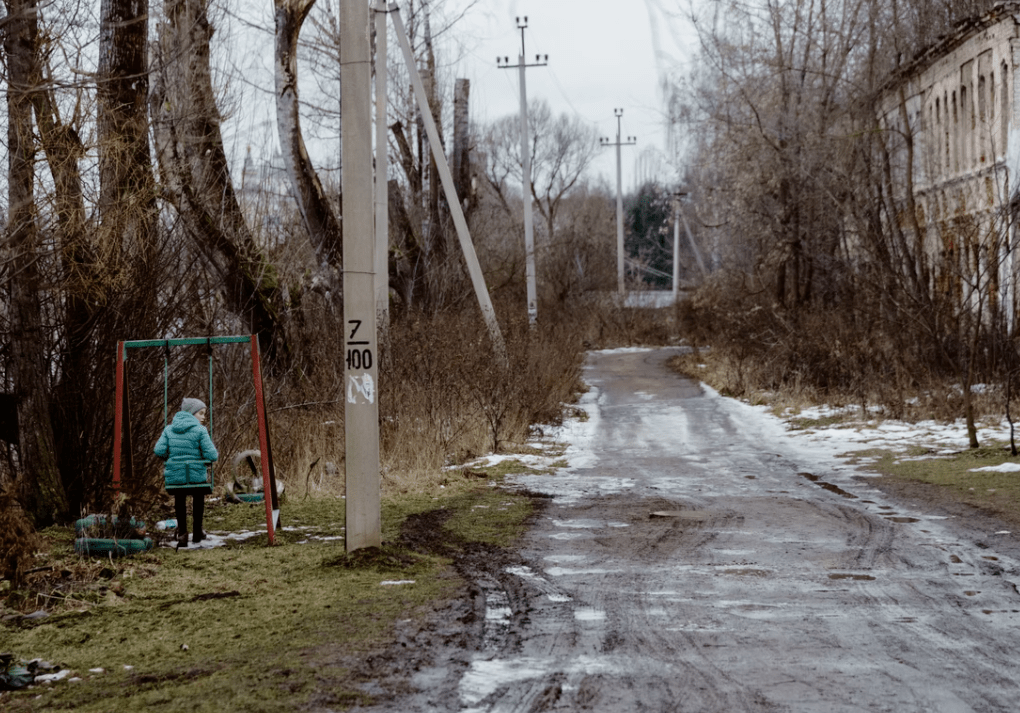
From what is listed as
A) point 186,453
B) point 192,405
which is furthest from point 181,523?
point 192,405

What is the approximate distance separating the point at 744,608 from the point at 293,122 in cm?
1450

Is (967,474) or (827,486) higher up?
(967,474)

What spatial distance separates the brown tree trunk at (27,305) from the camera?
9359 mm

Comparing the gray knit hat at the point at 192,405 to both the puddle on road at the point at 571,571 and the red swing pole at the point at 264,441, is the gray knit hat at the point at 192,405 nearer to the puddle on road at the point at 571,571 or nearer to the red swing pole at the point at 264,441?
the red swing pole at the point at 264,441

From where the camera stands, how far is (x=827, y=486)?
12.5 metres

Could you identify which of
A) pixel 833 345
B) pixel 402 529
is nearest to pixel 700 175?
pixel 833 345

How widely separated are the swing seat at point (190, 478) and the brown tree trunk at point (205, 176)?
228 inches

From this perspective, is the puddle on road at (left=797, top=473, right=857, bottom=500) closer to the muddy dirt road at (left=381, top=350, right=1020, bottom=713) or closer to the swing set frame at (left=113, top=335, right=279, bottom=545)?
the muddy dirt road at (left=381, top=350, right=1020, bottom=713)

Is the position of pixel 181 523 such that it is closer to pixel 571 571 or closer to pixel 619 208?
pixel 571 571

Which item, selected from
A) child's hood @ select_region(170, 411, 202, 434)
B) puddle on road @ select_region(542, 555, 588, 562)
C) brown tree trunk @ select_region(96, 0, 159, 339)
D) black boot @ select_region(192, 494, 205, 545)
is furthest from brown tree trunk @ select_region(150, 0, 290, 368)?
puddle on road @ select_region(542, 555, 588, 562)

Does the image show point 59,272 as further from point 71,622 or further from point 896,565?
point 896,565

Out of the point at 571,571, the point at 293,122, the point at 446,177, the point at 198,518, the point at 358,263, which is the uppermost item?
the point at 293,122

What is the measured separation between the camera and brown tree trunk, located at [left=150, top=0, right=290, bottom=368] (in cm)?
1445

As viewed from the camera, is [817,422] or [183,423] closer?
[183,423]
